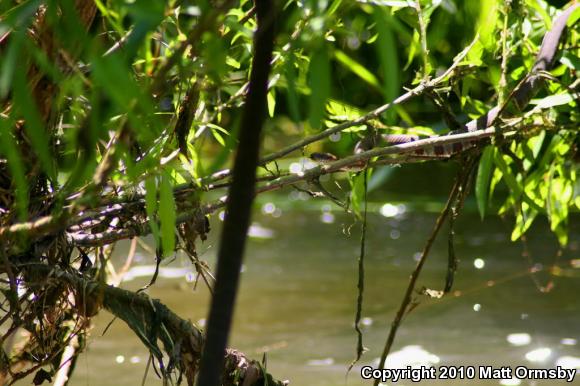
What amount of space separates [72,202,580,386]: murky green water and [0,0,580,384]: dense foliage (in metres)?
0.47

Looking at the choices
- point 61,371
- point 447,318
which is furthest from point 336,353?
point 61,371

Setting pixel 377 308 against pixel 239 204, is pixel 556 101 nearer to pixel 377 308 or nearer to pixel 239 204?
pixel 239 204

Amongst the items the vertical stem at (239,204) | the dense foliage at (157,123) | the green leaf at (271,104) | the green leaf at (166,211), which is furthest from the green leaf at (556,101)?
the vertical stem at (239,204)

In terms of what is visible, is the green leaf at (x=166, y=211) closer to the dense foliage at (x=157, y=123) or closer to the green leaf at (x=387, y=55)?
the dense foliage at (x=157, y=123)

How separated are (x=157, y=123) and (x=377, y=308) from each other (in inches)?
64.2

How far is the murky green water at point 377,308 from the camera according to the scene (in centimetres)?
175

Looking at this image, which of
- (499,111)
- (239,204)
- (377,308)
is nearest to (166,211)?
(239,204)

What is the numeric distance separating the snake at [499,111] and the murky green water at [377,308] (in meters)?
0.46

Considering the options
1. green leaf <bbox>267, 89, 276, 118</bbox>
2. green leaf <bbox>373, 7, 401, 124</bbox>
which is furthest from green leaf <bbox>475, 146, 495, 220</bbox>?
green leaf <bbox>373, 7, 401, 124</bbox>

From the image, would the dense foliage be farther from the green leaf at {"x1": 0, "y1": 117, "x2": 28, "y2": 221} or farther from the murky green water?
the murky green water

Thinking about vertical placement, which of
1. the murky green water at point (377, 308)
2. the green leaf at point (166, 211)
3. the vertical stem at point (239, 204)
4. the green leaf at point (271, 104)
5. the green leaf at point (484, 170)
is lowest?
the vertical stem at point (239, 204)

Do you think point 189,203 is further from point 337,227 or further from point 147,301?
point 337,227

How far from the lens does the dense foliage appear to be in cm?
52

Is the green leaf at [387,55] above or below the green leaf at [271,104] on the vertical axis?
below
